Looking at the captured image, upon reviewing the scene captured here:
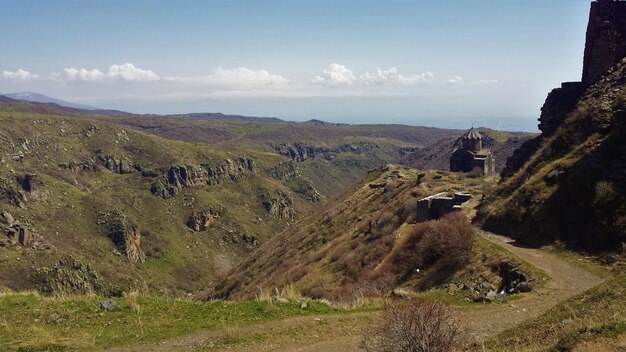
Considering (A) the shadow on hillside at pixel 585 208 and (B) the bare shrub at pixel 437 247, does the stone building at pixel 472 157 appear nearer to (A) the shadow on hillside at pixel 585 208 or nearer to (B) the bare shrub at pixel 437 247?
(A) the shadow on hillside at pixel 585 208

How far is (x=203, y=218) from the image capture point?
14312 centimetres

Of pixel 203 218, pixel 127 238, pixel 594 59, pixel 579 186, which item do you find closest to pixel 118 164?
pixel 203 218

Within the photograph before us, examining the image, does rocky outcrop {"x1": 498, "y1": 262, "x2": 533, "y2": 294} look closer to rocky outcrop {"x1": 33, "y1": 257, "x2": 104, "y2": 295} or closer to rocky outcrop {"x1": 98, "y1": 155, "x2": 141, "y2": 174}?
rocky outcrop {"x1": 33, "y1": 257, "x2": 104, "y2": 295}

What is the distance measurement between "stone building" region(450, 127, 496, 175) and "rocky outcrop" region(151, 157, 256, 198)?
109m

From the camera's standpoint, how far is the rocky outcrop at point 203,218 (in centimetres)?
13988

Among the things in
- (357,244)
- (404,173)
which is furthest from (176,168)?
(357,244)

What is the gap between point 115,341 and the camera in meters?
13.2

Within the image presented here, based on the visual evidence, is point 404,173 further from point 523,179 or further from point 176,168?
point 176,168

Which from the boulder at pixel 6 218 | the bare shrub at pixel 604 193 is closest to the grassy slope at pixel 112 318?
the bare shrub at pixel 604 193

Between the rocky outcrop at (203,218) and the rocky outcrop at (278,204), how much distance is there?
68.7ft

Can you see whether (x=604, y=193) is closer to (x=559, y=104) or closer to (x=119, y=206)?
(x=559, y=104)

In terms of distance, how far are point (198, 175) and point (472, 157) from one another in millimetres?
118372

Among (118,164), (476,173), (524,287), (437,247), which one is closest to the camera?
(524,287)

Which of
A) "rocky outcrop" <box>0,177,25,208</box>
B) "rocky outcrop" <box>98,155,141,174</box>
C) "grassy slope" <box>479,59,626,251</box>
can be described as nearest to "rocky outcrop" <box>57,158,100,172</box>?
"rocky outcrop" <box>98,155,141,174</box>
